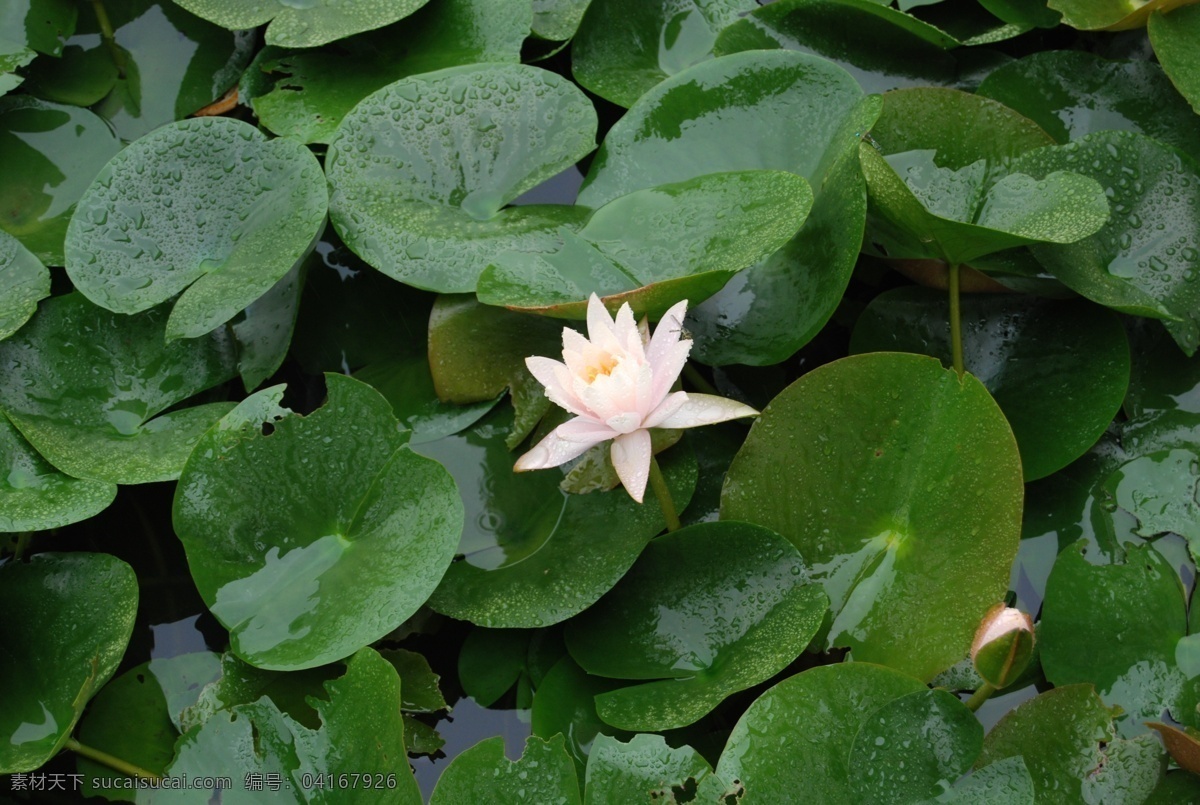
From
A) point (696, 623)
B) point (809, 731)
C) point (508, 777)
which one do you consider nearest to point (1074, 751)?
point (809, 731)

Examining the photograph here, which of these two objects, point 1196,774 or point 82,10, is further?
point 82,10

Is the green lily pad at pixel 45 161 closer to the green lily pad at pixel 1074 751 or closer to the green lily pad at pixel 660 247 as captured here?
the green lily pad at pixel 660 247

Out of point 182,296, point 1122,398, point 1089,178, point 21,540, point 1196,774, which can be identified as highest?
point 1089,178

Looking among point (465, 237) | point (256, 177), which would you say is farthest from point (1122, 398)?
point (256, 177)

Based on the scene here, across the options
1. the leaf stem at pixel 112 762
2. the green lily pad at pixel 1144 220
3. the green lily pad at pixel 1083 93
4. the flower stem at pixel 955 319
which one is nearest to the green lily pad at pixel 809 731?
the flower stem at pixel 955 319

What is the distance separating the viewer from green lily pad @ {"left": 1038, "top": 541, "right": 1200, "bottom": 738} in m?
1.38

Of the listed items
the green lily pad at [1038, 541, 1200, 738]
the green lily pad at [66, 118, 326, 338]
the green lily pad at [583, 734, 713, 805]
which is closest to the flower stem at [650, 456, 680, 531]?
the green lily pad at [583, 734, 713, 805]

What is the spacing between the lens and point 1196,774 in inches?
Answer: 52.1

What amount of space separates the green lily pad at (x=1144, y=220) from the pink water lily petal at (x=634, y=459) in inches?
31.4

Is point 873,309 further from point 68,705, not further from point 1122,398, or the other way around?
point 68,705

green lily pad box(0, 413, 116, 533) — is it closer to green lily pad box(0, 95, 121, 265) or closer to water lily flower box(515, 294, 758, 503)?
green lily pad box(0, 95, 121, 265)

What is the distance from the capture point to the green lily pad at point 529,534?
1481 millimetres

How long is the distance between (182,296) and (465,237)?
1.70 feet

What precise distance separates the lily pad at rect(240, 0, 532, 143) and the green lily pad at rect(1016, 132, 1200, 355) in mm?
1103
